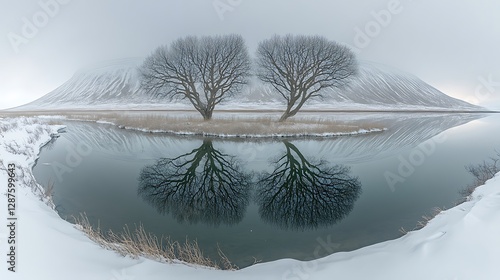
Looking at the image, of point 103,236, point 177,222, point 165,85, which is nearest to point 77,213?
point 103,236

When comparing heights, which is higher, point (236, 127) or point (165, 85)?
point (165, 85)

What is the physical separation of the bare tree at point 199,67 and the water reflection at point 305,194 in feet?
87.4

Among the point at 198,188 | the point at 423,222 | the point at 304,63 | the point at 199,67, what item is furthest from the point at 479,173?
the point at 199,67

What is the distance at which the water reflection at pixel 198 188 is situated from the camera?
10.5m

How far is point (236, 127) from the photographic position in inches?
1257

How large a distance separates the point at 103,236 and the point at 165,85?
3584 centimetres

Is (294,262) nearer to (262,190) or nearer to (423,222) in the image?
(423,222)

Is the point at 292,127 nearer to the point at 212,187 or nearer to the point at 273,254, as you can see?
the point at 212,187

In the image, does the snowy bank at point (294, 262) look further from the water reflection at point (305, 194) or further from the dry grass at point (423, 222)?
the water reflection at point (305, 194)

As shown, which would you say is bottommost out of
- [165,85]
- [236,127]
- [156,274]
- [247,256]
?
[247,256]

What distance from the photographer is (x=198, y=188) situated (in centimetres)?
1354

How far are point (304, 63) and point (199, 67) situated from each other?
16.5 m

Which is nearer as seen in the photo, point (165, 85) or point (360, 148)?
point (360, 148)

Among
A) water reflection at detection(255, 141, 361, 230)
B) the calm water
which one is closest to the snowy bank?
the calm water
